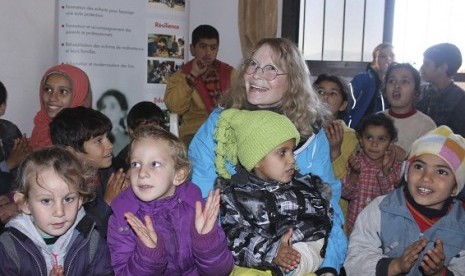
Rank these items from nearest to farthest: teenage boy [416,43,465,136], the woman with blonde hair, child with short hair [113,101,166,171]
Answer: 1. the woman with blonde hair
2. child with short hair [113,101,166,171]
3. teenage boy [416,43,465,136]

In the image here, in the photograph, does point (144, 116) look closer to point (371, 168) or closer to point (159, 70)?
point (159, 70)

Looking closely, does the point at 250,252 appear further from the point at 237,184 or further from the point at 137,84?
the point at 137,84

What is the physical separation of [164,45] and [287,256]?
325 cm

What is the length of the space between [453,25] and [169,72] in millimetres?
3258


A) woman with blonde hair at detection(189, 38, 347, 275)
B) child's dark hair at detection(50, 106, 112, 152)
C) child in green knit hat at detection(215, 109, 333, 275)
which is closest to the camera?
child in green knit hat at detection(215, 109, 333, 275)

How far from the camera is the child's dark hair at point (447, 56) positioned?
434cm

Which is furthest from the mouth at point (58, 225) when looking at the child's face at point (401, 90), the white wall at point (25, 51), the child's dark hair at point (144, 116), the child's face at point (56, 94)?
the white wall at point (25, 51)

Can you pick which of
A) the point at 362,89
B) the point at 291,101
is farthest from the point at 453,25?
the point at 291,101

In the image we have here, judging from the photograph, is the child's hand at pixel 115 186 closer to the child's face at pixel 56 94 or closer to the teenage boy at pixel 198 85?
the child's face at pixel 56 94

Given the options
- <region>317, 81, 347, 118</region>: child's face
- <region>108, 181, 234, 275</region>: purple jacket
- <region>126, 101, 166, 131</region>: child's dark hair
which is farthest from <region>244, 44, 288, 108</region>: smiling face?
<region>126, 101, 166, 131</region>: child's dark hair

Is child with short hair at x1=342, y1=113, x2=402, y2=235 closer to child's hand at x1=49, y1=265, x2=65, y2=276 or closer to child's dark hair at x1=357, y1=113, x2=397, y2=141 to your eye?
child's dark hair at x1=357, y1=113, x2=397, y2=141

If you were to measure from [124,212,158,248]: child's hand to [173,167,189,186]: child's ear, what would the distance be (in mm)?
275

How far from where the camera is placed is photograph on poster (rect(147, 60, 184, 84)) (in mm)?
4895

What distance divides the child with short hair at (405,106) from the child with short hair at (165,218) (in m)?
2.05
